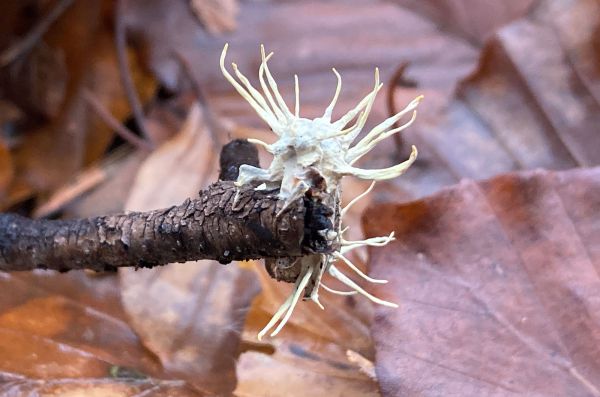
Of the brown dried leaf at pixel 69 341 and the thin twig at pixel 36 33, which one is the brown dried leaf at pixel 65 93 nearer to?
the thin twig at pixel 36 33

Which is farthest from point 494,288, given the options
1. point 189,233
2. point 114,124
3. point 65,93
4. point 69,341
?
point 65,93

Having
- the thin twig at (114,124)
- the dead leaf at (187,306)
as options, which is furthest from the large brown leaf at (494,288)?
the thin twig at (114,124)

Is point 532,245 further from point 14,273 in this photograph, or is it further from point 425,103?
point 14,273

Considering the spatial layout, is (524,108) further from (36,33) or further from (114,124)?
(36,33)

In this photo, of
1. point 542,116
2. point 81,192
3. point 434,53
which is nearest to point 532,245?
point 542,116

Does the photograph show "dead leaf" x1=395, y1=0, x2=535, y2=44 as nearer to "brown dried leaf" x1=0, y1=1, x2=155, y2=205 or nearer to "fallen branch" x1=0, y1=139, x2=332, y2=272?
"brown dried leaf" x1=0, y1=1, x2=155, y2=205
